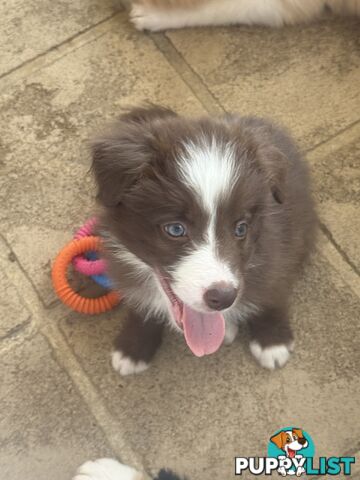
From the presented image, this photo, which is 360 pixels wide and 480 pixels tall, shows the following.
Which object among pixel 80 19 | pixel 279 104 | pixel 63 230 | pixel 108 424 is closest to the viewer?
pixel 108 424

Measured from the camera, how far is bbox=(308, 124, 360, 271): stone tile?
352 cm

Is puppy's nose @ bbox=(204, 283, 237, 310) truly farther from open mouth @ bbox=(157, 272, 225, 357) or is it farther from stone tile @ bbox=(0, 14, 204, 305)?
stone tile @ bbox=(0, 14, 204, 305)

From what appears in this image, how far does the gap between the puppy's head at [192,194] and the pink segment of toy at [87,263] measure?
70 cm

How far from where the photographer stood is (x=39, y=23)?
13.5 feet

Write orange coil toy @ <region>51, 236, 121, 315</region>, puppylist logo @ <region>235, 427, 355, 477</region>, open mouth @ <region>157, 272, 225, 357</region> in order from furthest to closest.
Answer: orange coil toy @ <region>51, 236, 121, 315</region> < puppylist logo @ <region>235, 427, 355, 477</region> < open mouth @ <region>157, 272, 225, 357</region>

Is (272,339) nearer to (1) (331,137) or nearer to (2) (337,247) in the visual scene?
(2) (337,247)

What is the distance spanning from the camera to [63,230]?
3.57 meters

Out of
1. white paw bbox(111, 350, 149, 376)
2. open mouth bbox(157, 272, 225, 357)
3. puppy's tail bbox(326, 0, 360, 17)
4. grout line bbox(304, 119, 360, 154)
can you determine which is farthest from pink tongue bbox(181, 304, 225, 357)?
puppy's tail bbox(326, 0, 360, 17)

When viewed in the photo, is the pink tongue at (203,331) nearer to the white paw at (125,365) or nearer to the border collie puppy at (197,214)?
the border collie puppy at (197,214)

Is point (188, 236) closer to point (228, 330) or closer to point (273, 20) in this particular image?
point (228, 330)

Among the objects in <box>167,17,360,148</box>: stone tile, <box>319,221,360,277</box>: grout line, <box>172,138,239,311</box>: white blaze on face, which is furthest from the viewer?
<box>167,17,360,148</box>: stone tile

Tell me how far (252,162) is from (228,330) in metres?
0.99

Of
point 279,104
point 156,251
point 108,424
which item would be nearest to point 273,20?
point 279,104

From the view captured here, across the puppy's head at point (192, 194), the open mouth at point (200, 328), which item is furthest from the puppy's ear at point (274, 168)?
the open mouth at point (200, 328)
